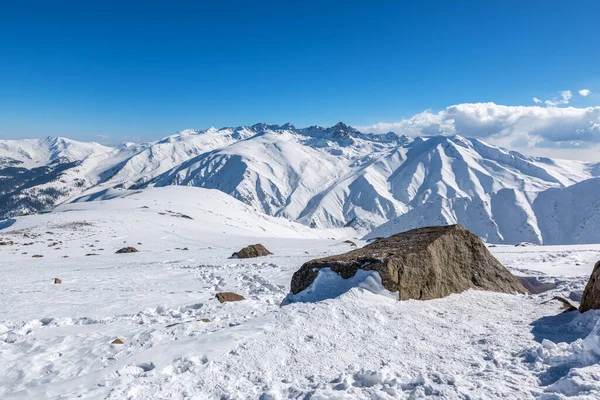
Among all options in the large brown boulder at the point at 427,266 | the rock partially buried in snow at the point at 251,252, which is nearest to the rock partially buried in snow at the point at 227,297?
the large brown boulder at the point at 427,266

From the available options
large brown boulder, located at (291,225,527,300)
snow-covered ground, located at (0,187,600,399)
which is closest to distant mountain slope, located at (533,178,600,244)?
large brown boulder, located at (291,225,527,300)

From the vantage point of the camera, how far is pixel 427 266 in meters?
10.5

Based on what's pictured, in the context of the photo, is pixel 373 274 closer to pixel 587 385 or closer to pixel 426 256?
pixel 426 256

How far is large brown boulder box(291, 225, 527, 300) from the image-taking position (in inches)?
387

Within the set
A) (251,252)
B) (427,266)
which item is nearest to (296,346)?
(427,266)

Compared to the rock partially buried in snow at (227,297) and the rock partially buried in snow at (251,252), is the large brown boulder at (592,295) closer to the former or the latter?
the rock partially buried in snow at (227,297)

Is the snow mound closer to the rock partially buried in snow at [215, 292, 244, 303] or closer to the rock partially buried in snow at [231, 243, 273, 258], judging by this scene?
the rock partially buried in snow at [215, 292, 244, 303]

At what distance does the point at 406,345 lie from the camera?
7027 mm

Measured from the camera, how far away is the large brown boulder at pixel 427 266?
32.3 feet

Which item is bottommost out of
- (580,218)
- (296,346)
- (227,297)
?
(580,218)

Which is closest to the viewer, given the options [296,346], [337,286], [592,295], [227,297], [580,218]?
[296,346]

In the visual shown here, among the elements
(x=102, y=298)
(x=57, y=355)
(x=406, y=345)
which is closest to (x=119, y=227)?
(x=102, y=298)

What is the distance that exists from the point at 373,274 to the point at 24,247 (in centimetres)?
3988

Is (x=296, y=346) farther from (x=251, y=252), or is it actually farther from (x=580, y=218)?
(x=580, y=218)
